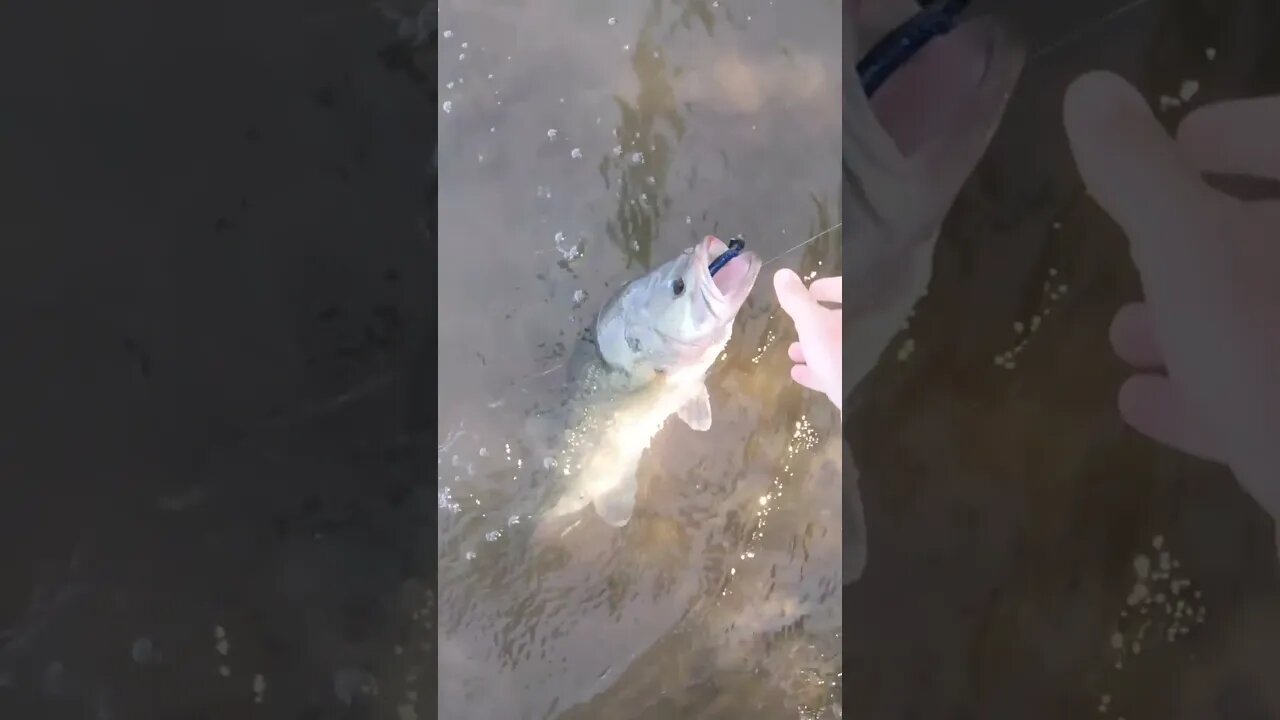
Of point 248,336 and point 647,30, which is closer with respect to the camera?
point 248,336

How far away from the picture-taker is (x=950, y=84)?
2.36 feet

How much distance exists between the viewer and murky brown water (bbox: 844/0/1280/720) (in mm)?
709

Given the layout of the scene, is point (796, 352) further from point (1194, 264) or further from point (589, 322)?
point (1194, 264)

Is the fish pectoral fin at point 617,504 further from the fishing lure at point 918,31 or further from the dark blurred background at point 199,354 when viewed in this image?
the fishing lure at point 918,31

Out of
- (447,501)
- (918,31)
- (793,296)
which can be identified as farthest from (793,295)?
(447,501)

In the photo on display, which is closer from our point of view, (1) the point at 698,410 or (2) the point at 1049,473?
(2) the point at 1049,473

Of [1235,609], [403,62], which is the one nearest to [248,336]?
[403,62]

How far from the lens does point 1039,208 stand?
72 cm

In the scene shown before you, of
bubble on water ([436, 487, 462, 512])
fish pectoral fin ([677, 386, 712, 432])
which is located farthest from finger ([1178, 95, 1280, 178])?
bubble on water ([436, 487, 462, 512])

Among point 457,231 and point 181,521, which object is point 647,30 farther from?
point 181,521

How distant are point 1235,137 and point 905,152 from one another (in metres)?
0.29

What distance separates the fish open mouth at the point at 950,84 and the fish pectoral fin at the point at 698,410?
0.99 feet

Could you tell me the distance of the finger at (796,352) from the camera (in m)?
0.80

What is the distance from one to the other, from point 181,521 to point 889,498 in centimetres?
63
